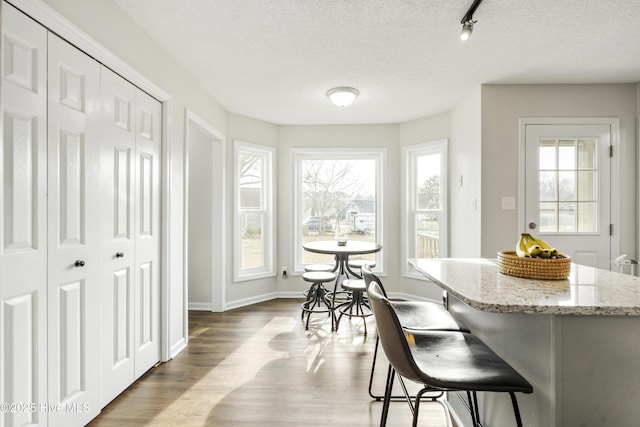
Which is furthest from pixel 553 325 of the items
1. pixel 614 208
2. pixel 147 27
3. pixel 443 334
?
pixel 614 208

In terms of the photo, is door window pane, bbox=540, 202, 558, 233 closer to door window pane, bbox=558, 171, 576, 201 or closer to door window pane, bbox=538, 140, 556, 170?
door window pane, bbox=558, 171, 576, 201

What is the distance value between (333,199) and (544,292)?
→ 3665 millimetres

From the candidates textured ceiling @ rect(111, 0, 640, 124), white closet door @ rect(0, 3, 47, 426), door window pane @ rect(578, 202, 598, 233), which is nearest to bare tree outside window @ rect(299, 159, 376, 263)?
textured ceiling @ rect(111, 0, 640, 124)

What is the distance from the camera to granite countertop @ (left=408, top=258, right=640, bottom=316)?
0.98m

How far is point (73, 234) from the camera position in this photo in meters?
1.69

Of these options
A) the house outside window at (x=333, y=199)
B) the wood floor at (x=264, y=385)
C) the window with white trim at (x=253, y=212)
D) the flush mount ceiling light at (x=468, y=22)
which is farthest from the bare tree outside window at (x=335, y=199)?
the flush mount ceiling light at (x=468, y=22)

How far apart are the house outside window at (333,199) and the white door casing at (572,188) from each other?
1965mm

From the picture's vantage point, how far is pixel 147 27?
2232 mm

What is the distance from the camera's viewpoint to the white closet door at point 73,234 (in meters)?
1.57

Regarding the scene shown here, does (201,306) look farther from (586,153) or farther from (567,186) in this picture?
(586,153)

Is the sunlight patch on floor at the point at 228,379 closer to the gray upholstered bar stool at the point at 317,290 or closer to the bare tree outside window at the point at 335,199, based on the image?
the gray upholstered bar stool at the point at 317,290

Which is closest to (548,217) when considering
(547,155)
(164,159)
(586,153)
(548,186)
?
(548,186)

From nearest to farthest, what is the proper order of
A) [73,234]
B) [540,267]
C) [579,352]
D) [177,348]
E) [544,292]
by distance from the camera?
[579,352] → [544,292] → [540,267] → [73,234] → [177,348]

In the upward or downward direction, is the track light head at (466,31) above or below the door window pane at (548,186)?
above
